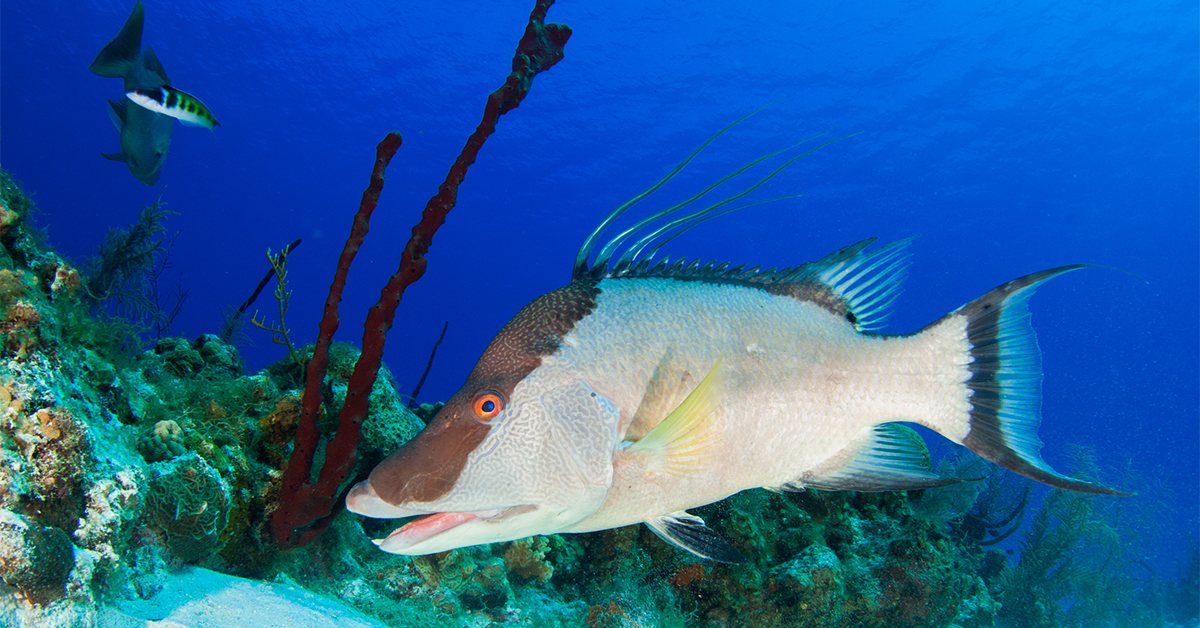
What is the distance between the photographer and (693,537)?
66.9 inches

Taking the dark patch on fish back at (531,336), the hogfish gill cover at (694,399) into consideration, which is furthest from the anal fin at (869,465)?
the dark patch on fish back at (531,336)

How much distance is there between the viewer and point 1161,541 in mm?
22922

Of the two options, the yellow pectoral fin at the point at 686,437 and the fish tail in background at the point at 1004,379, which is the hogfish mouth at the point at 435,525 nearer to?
the yellow pectoral fin at the point at 686,437

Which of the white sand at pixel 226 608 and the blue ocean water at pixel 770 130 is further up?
the blue ocean water at pixel 770 130

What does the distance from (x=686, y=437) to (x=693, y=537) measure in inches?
17.8

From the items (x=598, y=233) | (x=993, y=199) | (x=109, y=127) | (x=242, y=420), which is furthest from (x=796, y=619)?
(x=109, y=127)

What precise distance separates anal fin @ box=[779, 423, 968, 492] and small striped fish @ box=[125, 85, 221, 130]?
4242mm

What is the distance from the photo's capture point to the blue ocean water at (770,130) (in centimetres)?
3347

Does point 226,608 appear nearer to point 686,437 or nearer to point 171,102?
point 686,437

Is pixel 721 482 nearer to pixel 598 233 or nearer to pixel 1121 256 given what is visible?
pixel 598 233

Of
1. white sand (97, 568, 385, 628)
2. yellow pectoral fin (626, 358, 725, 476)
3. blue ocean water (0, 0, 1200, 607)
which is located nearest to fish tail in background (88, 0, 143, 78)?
white sand (97, 568, 385, 628)

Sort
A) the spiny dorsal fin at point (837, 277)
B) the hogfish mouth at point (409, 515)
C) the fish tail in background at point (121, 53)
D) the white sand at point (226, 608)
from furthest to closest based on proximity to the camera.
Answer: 1. the fish tail in background at point (121, 53)
2. the spiny dorsal fin at point (837, 277)
3. the white sand at point (226, 608)
4. the hogfish mouth at point (409, 515)

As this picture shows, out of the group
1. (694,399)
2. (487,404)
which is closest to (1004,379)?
(694,399)

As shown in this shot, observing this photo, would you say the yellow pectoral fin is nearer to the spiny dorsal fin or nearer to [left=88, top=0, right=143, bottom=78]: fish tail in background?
the spiny dorsal fin
